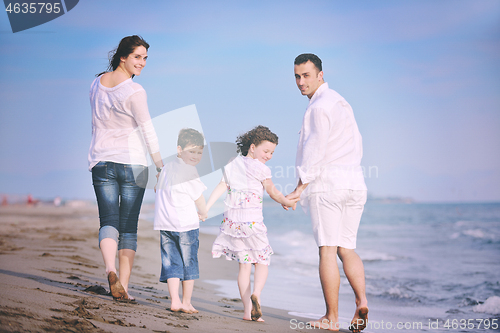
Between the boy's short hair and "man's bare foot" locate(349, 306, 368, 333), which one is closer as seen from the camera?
"man's bare foot" locate(349, 306, 368, 333)

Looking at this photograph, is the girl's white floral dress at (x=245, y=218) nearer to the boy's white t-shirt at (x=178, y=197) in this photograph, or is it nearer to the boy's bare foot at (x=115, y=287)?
the boy's white t-shirt at (x=178, y=197)

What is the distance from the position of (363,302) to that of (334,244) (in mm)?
404

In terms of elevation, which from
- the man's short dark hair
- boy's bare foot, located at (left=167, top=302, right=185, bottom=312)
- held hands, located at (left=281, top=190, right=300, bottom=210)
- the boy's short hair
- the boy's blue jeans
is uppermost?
the man's short dark hair

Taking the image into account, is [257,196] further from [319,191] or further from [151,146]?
[151,146]

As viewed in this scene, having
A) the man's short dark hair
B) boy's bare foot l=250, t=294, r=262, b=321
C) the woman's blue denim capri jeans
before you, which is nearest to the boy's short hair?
the woman's blue denim capri jeans

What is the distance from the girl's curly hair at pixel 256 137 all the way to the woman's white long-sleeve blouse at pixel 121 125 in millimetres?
726

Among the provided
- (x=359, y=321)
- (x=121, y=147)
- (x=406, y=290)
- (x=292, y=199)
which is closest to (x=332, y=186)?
(x=292, y=199)

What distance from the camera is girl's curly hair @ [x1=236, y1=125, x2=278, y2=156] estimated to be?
10.5 feet

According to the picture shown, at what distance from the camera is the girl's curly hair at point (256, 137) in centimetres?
320

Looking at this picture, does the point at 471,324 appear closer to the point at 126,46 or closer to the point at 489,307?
the point at 489,307

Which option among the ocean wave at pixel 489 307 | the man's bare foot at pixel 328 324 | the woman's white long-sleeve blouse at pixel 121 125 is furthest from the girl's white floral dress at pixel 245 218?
the ocean wave at pixel 489 307

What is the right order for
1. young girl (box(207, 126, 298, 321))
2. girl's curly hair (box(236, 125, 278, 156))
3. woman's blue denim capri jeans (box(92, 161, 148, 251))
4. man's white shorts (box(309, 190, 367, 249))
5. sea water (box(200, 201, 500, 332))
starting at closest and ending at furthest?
man's white shorts (box(309, 190, 367, 249)) → woman's blue denim capri jeans (box(92, 161, 148, 251)) → young girl (box(207, 126, 298, 321)) → girl's curly hair (box(236, 125, 278, 156)) → sea water (box(200, 201, 500, 332))

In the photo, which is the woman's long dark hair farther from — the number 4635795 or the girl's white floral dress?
the number 4635795

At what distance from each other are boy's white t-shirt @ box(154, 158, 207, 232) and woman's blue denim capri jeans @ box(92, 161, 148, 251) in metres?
0.15
